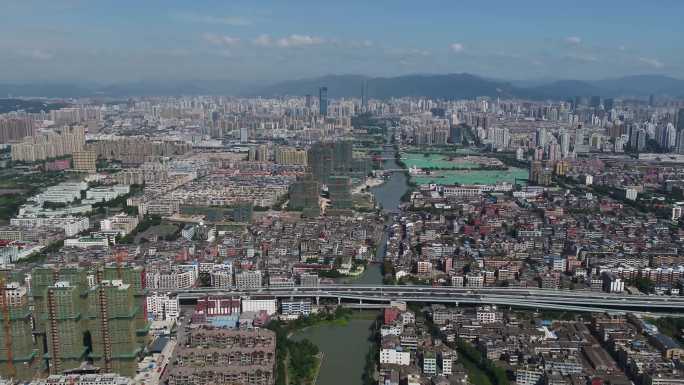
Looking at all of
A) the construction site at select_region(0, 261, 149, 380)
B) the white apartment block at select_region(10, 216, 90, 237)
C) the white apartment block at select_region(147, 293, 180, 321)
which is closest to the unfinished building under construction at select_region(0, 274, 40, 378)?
the construction site at select_region(0, 261, 149, 380)

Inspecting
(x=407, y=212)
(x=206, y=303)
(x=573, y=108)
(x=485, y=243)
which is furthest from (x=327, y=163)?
(x=573, y=108)

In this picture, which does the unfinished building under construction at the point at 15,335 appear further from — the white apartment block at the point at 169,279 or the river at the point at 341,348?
the river at the point at 341,348

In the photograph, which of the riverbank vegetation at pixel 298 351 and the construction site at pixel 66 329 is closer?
the construction site at pixel 66 329

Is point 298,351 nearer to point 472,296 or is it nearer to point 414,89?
point 472,296

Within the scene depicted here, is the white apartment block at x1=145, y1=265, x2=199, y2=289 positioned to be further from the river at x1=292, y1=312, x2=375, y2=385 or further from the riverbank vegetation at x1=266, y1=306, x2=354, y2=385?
the river at x1=292, y1=312, x2=375, y2=385

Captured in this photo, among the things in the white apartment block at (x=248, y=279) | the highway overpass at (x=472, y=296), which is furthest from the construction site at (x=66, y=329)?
the white apartment block at (x=248, y=279)

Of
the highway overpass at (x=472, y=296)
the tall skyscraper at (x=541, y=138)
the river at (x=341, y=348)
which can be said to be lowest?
the river at (x=341, y=348)

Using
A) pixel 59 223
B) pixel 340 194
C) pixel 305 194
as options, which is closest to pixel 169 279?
pixel 59 223
